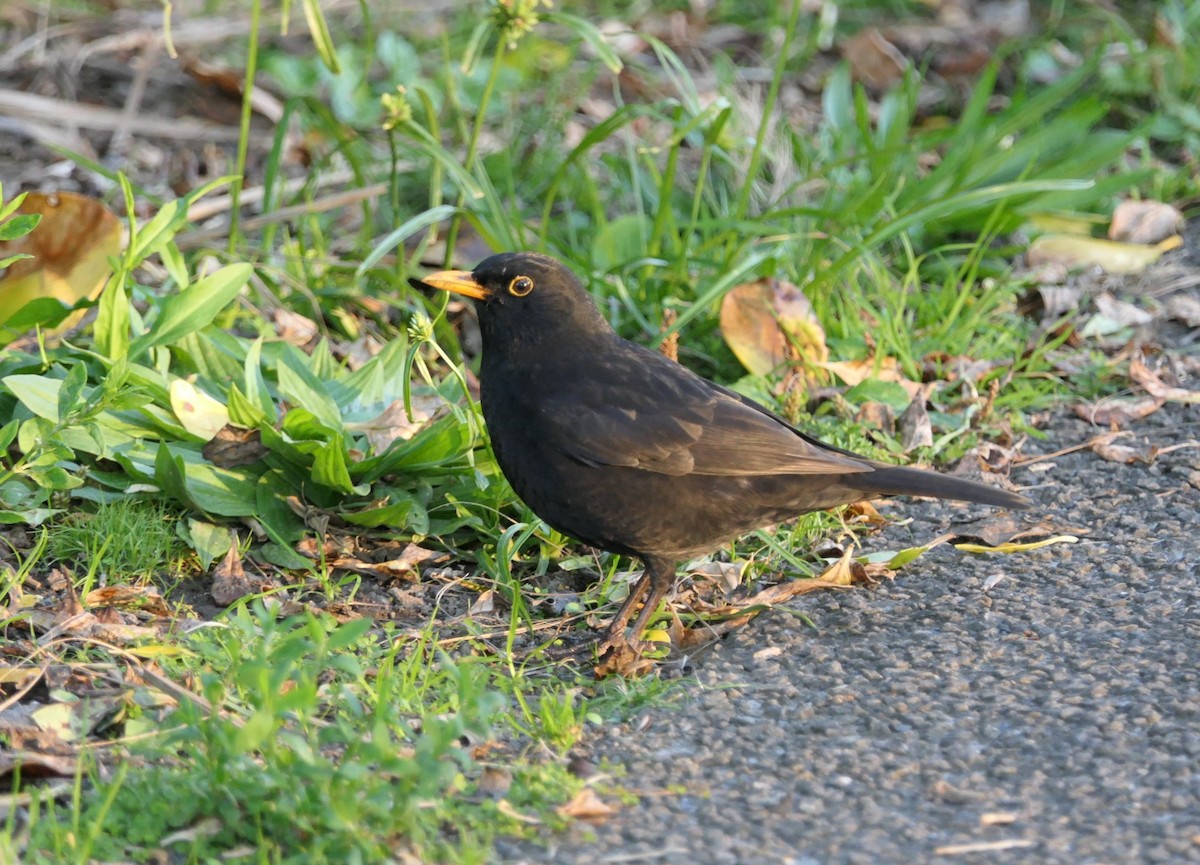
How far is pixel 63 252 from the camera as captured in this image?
198 inches

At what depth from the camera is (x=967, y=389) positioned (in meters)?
5.55

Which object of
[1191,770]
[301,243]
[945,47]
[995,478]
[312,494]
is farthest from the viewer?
[945,47]

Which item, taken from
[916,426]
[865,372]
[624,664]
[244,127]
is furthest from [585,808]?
[244,127]

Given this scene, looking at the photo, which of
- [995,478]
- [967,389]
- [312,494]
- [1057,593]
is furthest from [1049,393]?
[312,494]

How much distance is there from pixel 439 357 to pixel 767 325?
4.31ft

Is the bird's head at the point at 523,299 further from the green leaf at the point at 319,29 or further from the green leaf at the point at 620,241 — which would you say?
the green leaf at the point at 620,241

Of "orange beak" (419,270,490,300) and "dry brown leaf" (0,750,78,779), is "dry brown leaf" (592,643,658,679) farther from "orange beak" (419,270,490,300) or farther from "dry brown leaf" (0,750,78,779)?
"dry brown leaf" (0,750,78,779)

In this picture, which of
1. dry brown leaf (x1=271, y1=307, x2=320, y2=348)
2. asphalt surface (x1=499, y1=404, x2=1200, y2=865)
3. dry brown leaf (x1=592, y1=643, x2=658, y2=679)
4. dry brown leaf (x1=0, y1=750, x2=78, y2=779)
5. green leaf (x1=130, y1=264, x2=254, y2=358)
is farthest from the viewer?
dry brown leaf (x1=271, y1=307, x2=320, y2=348)

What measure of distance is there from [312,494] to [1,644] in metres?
1.13

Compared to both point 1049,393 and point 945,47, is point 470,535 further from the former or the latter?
point 945,47

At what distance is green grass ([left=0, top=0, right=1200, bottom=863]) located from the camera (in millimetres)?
2945

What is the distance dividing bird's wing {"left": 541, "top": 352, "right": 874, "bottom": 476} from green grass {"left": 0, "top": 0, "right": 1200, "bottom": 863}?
383 millimetres

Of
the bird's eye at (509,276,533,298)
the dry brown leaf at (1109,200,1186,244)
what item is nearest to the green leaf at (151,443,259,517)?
the bird's eye at (509,276,533,298)

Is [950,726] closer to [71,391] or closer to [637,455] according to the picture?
[637,455]
